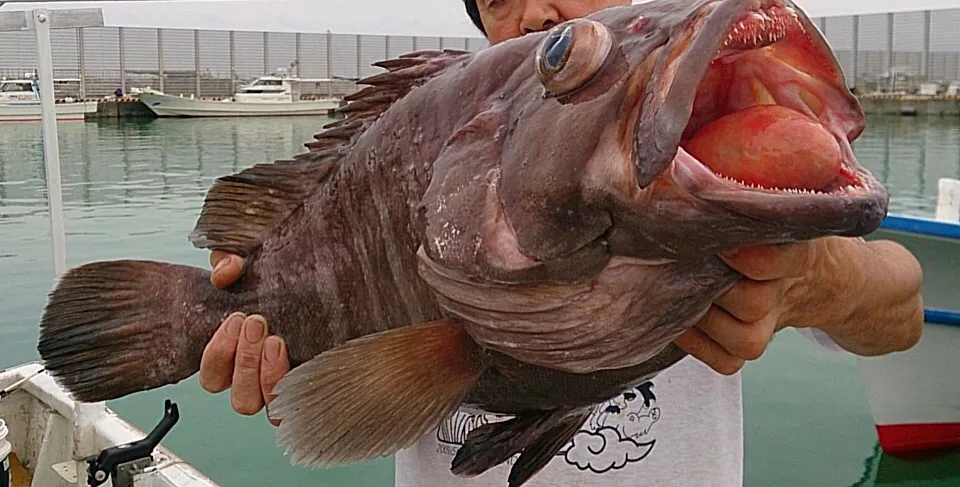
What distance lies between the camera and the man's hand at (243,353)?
1760 mm

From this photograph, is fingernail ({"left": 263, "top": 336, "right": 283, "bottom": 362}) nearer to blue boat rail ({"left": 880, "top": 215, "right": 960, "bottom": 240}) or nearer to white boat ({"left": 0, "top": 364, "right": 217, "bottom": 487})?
white boat ({"left": 0, "top": 364, "right": 217, "bottom": 487})

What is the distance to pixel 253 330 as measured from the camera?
176 centimetres

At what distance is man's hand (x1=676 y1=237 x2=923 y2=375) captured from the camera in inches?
44.1

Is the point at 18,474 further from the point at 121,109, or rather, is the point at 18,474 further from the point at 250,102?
the point at 250,102

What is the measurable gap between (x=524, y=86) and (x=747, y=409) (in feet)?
22.0

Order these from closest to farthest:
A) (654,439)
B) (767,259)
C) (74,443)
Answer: (767,259) < (654,439) < (74,443)

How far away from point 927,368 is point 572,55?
19.9 ft

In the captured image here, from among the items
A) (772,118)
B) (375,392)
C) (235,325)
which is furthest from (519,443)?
(772,118)

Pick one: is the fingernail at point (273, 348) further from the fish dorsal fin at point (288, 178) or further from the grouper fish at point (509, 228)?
the fish dorsal fin at point (288, 178)

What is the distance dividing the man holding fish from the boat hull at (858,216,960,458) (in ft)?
13.5

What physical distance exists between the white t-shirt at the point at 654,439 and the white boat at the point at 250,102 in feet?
129

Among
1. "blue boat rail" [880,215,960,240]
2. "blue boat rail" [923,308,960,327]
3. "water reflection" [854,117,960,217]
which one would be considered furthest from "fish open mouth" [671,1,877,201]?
"water reflection" [854,117,960,217]

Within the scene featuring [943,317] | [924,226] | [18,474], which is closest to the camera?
[18,474]

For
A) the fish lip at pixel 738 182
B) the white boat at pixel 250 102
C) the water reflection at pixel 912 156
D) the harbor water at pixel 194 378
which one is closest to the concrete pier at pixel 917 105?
the water reflection at pixel 912 156
